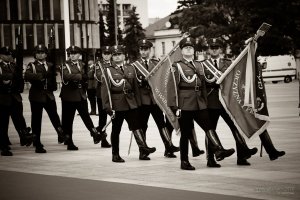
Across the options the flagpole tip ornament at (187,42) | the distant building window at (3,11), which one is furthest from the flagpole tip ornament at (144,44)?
the distant building window at (3,11)

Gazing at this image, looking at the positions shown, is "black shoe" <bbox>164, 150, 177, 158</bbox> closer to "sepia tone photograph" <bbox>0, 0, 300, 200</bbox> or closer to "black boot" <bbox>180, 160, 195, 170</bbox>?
"sepia tone photograph" <bbox>0, 0, 300, 200</bbox>

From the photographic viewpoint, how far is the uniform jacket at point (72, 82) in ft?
55.9

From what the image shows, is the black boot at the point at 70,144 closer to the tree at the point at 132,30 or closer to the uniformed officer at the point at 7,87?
the uniformed officer at the point at 7,87

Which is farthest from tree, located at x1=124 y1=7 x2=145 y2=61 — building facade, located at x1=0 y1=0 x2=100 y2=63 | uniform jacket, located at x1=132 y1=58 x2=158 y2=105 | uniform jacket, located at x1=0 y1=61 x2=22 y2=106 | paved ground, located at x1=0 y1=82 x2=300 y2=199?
uniform jacket, located at x1=132 y1=58 x2=158 y2=105

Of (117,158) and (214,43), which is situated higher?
(214,43)

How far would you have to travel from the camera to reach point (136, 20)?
13500cm

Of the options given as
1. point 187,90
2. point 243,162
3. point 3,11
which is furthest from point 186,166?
point 3,11

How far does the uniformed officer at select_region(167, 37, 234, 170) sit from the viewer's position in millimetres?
12664

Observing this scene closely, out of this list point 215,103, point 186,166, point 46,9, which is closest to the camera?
point 186,166

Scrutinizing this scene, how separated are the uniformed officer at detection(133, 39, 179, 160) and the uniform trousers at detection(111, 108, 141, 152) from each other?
51cm

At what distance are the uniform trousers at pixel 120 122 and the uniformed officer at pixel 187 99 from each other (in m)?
1.72

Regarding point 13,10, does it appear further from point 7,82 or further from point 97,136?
point 97,136

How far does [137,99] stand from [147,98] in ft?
1.18

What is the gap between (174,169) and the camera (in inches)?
506
